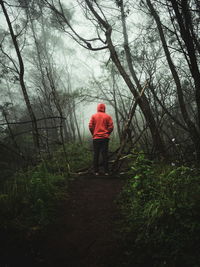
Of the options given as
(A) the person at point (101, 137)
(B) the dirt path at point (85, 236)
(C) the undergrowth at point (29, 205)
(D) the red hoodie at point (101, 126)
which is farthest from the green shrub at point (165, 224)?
(D) the red hoodie at point (101, 126)

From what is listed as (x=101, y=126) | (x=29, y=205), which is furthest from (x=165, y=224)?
(x=101, y=126)

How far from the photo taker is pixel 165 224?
80.0 inches

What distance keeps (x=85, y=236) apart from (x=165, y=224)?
112cm

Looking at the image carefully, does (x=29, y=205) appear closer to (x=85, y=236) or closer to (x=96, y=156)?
(x=85, y=236)

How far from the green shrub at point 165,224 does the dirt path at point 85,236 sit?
0.25 metres

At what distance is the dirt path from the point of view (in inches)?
73.2

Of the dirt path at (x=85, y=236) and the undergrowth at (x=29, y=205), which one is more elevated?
the undergrowth at (x=29, y=205)

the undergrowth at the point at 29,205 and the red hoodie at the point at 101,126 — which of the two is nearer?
the undergrowth at the point at 29,205

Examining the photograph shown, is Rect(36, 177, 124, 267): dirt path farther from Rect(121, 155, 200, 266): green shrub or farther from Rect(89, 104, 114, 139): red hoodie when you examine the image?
Rect(89, 104, 114, 139): red hoodie

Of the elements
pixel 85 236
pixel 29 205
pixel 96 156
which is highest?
pixel 96 156

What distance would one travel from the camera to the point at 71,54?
2002cm

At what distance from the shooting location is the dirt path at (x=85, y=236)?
6.10ft

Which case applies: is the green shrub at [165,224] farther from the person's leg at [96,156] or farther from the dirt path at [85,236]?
the person's leg at [96,156]

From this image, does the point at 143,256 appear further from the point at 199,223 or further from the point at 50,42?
the point at 50,42
